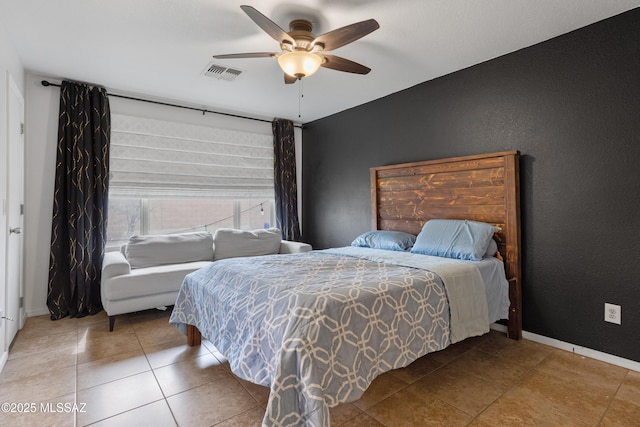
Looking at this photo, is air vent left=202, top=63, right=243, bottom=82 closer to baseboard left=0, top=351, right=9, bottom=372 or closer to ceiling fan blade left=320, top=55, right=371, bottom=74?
ceiling fan blade left=320, top=55, right=371, bottom=74

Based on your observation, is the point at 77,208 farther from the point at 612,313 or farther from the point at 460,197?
the point at 612,313

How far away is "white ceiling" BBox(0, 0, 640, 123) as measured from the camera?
215 centimetres

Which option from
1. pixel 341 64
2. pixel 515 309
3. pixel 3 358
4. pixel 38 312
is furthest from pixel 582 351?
pixel 38 312

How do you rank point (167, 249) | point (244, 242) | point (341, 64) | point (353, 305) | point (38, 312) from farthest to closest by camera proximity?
point (244, 242) < point (167, 249) < point (38, 312) < point (341, 64) < point (353, 305)

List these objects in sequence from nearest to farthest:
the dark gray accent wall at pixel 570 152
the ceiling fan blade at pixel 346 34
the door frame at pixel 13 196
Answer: the ceiling fan blade at pixel 346 34, the dark gray accent wall at pixel 570 152, the door frame at pixel 13 196

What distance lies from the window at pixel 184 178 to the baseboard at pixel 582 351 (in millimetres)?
3399

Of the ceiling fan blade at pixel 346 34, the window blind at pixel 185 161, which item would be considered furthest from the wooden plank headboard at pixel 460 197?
the window blind at pixel 185 161

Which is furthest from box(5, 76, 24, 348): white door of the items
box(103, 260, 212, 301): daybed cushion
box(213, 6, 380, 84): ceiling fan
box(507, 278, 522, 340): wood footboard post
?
box(507, 278, 522, 340): wood footboard post

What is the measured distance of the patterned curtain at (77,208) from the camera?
329 cm

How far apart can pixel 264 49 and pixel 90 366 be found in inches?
106

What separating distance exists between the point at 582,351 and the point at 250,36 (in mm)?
3401

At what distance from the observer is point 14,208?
2682 mm

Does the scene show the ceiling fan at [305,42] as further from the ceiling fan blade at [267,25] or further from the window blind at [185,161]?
the window blind at [185,161]

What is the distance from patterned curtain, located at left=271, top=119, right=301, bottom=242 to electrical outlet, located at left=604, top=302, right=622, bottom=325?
11.7 ft
